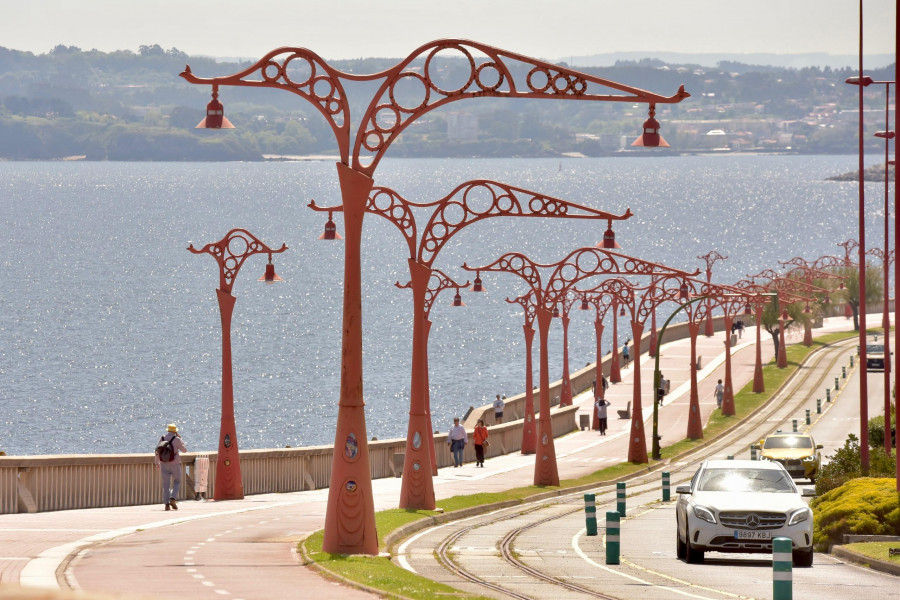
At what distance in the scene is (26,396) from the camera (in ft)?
326

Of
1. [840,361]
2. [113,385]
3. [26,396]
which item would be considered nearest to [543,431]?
[840,361]

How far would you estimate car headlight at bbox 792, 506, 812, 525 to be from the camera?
74.4 ft

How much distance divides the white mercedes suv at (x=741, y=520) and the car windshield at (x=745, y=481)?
14 millimetres

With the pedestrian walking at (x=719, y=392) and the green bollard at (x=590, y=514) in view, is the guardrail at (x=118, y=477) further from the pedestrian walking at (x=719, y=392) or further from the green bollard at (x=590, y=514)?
the pedestrian walking at (x=719, y=392)

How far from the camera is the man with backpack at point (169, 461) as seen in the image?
2938 centimetres

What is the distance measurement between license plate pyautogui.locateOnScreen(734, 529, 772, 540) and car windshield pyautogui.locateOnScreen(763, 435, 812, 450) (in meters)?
26.0

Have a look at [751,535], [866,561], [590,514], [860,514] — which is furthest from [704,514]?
[590,514]

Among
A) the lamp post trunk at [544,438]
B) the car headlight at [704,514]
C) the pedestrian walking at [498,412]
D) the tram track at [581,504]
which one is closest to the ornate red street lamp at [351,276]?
the tram track at [581,504]

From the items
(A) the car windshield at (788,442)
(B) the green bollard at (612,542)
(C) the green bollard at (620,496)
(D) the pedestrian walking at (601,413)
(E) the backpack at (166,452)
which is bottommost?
(D) the pedestrian walking at (601,413)

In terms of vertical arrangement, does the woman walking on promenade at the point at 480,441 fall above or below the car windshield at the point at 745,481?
below

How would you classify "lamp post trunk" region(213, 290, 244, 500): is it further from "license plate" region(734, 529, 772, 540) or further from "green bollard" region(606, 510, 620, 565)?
"license plate" region(734, 529, 772, 540)

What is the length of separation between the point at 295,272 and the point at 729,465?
177 meters

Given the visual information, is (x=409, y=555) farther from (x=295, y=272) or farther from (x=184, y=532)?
(x=295, y=272)

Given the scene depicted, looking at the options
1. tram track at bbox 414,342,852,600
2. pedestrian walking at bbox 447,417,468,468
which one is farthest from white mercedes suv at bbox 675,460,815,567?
pedestrian walking at bbox 447,417,468,468
